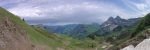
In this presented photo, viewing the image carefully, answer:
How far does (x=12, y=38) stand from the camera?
200 ft

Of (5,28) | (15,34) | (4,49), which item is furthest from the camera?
(15,34)

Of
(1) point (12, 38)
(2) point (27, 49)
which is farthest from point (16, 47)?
(2) point (27, 49)

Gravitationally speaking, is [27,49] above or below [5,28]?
below

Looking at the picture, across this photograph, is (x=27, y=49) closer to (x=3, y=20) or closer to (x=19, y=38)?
(x=19, y=38)

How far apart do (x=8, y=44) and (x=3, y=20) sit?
4.84 m

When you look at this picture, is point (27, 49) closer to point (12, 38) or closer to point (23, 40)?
point (23, 40)

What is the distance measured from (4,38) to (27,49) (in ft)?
32.0

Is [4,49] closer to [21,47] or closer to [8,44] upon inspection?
[8,44]

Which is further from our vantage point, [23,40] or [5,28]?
[23,40]

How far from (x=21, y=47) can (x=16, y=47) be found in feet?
9.22

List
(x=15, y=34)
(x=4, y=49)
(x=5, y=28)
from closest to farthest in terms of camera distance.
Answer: (x=4, y=49) → (x=5, y=28) → (x=15, y=34)

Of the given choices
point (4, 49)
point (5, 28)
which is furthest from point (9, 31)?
point (4, 49)

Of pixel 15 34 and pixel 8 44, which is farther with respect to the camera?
pixel 15 34

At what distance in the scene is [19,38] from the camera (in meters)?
65.0
